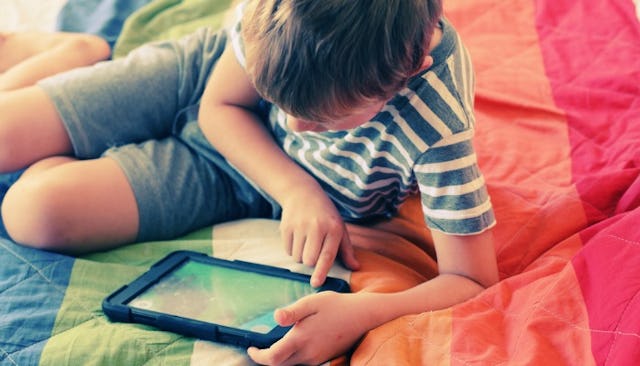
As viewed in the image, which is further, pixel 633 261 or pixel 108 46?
pixel 108 46

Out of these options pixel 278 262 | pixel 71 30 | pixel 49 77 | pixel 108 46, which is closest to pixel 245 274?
pixel 278 262

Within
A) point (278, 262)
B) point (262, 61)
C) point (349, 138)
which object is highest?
point (262, 61)

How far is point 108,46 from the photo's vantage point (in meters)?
1.19

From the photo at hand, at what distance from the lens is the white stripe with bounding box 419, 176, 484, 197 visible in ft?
2.48

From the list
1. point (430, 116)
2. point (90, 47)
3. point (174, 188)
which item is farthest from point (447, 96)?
point (90, 47)

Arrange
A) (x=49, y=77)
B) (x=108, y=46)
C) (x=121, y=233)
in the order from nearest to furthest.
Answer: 1. (x=121, y=233)
2. (x=49, y=77)
3. (x=108, y=46)

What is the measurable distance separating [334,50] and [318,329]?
0.83 feet

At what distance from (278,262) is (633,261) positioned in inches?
14.0

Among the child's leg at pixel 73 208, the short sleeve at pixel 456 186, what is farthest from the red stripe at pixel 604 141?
the child's leg at pixel 73 208

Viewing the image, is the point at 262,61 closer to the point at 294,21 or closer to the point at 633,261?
the point at 294,21

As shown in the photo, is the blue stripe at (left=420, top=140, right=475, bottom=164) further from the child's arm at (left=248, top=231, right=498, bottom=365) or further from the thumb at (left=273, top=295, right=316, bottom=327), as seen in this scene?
the thumb at (left=273, top=295, right=316, bottom=327)

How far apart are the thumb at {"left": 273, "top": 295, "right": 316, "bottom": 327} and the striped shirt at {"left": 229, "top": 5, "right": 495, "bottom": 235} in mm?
165

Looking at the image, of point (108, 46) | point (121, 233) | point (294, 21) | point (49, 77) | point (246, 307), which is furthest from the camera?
point (108, 46)

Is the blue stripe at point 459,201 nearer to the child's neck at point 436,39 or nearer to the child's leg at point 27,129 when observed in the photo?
the child's neck at point 436,39
